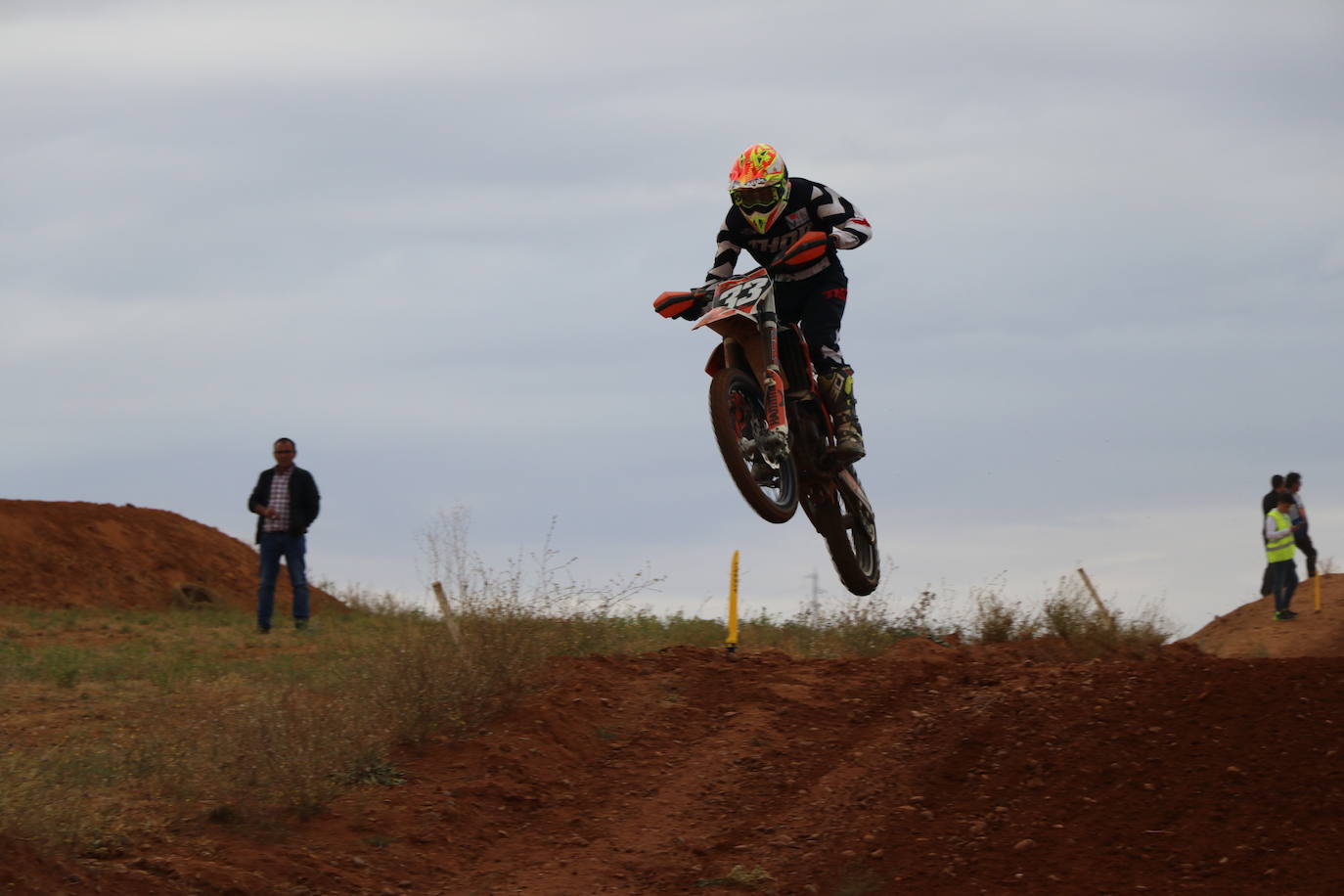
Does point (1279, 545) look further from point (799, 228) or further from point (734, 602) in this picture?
point (799, 228)

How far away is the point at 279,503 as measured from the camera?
15.5 meters

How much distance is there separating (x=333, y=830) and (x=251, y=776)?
604 millimetres

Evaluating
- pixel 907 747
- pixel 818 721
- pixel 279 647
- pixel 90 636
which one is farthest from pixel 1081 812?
pixel 90 636

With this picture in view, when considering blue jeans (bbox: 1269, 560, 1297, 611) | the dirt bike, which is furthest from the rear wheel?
blue jeans (bbox: 1269, 560, 1297, 611)

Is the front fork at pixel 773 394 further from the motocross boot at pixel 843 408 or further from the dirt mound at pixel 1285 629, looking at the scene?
the dirt mound at pixel 1285 629

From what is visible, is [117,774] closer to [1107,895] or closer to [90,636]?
[1107,895]

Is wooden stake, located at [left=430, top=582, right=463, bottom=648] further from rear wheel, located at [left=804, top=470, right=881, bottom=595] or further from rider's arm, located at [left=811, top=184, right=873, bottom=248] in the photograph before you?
rider's arm, located at [left=811, top=184, right=873, bottom=248]

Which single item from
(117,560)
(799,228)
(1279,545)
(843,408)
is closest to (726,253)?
(799,228)

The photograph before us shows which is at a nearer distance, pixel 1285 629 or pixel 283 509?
pixel 283 509

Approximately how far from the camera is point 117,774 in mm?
9273

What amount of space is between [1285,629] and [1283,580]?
827 millimetres

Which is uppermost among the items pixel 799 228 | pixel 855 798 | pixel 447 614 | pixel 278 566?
pixel 799 228

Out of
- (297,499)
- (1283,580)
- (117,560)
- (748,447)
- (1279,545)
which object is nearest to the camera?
(748,447)

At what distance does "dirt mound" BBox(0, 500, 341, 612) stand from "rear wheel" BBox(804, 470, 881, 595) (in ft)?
40.2
